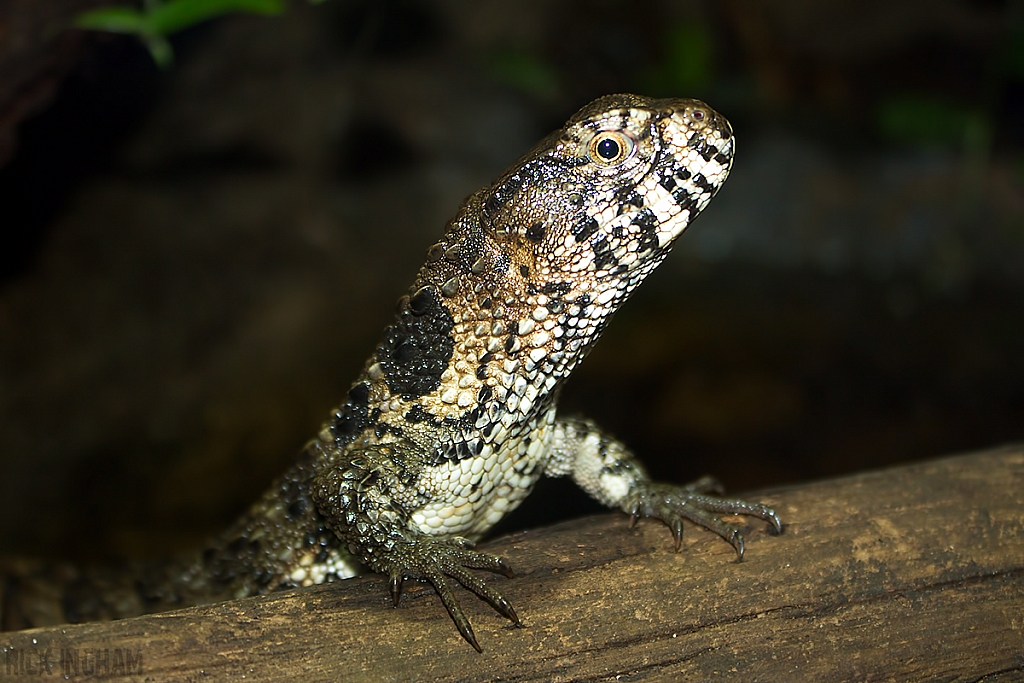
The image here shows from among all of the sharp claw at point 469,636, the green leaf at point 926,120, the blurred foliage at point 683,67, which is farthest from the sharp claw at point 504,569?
the green leaf at point 926,120

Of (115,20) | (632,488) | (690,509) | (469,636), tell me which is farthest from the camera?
(115,20)

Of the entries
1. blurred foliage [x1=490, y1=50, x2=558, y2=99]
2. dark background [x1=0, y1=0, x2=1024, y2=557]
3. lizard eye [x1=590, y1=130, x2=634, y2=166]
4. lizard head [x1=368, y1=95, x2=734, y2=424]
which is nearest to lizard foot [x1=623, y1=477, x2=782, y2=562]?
lizard head [x1=368, y1=95, x2=734, y2=424]

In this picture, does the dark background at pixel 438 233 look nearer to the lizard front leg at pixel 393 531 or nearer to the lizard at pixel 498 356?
the lizard at pixel 498 356

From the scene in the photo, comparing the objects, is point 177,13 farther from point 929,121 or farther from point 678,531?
point 929,121

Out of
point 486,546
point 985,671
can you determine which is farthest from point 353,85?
point 985,671

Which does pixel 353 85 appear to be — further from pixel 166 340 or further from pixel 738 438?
pixel 738 438

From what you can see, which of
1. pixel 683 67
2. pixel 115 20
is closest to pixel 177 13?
pixel 115 20

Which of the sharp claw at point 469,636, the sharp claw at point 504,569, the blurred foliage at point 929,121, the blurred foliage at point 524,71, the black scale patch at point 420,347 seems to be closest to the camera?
the sharp claw at point 469,636
